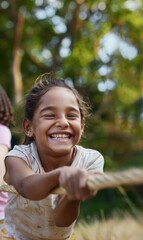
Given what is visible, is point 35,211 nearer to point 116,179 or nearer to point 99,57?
point 116,179

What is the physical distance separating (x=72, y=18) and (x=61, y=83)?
8.47 m

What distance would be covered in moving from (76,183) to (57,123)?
0.44 meters

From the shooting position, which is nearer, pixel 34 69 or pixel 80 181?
pixel 80 181

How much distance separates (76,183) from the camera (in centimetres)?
114

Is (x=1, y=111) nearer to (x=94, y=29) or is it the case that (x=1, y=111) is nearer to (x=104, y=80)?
(x=104, y=80)

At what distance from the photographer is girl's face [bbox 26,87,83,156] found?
158cm

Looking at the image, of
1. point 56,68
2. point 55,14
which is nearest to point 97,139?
point 56,68

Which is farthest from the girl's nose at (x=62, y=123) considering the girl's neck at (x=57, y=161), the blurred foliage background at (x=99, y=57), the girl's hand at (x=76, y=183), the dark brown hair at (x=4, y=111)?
the blurred foliage background at (x=99, y=57)

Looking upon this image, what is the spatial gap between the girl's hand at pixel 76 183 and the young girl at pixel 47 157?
0.21 m

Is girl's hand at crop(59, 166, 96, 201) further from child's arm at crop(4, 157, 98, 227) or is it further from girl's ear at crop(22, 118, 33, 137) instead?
girl's ear at crop(22, 118, 33, 137)

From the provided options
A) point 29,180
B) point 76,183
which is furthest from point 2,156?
point 76,183

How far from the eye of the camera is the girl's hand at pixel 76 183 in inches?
44.6

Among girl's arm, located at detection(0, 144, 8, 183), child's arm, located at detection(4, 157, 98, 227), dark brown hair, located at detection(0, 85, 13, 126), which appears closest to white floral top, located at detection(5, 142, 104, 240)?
child's arm, located at detection(4, 157, 98, 227)

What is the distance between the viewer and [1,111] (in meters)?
2.63
